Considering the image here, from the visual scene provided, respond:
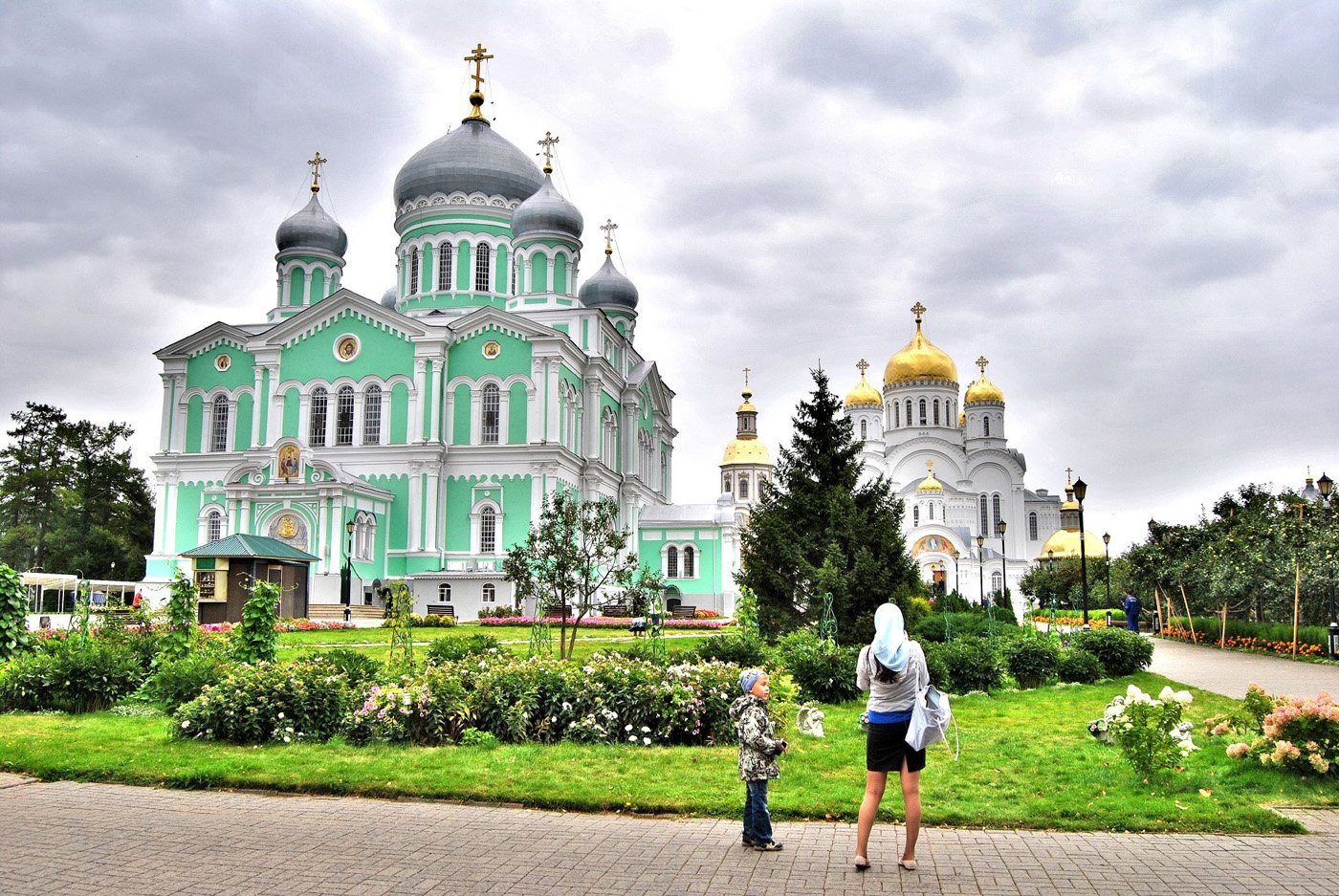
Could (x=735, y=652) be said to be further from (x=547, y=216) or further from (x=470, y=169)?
(x=470, y=169)

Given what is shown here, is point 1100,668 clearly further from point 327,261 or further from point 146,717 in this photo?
point 327,261

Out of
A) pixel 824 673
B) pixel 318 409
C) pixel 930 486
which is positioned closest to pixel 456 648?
pixel 824 673

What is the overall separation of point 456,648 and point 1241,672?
48.4ft

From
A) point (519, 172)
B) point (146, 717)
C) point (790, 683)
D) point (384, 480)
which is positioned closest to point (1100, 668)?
point (790, 683)

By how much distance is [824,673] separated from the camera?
13.7 m

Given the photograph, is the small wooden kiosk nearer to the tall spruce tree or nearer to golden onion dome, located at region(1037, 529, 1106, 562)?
the tall spruce tree

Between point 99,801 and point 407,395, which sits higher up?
point 407,395

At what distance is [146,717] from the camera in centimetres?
1245

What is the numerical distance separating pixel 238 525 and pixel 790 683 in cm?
3206

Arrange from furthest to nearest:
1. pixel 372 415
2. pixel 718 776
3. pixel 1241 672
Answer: pixel 372 415 < pixel 1241 672 < pixel 718 776

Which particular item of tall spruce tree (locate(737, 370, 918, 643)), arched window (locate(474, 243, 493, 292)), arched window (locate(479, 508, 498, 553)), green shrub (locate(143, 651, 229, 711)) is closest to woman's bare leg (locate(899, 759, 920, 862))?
green shrub (locate(143, 651, 229, 711))

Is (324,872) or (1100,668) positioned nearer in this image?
(324,872)

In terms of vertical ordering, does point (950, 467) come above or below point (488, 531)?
above

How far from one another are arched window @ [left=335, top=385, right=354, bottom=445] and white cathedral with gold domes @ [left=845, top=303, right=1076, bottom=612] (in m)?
35.8
